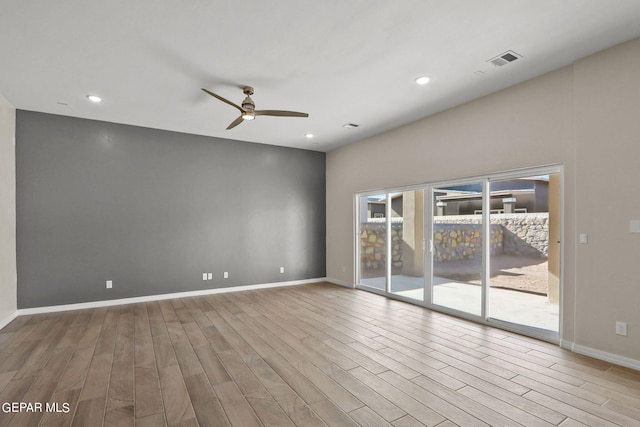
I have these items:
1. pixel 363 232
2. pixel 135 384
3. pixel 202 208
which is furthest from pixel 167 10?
pixel 363 232

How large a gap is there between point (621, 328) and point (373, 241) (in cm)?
387

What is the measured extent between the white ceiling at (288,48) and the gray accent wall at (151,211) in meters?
0.85

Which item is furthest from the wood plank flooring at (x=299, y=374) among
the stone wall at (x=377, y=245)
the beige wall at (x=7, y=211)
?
the stone wall at (x=377, y=245)

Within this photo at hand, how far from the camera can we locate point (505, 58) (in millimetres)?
3141

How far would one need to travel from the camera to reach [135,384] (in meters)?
2.60

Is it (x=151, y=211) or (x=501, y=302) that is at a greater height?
(x=151, y=211)

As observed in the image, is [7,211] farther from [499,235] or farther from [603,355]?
[603,355]

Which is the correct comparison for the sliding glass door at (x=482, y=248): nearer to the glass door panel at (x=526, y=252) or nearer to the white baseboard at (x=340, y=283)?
the glass door panel at (x=526, y=252)

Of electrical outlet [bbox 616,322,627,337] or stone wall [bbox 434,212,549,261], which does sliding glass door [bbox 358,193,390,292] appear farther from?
electrical outlet [bbox 616,322,627,337]

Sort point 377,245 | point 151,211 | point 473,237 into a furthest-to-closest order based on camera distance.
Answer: point 377,245 → point 151,211 → point 473,237

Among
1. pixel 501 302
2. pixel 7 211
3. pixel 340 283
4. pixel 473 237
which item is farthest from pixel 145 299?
pixel 501 302

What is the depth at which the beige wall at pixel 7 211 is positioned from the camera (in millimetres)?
4031

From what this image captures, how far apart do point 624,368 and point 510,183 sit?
2.17 m

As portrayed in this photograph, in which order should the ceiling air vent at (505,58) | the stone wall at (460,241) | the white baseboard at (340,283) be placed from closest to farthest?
the ceiling air vent at (505,58) → the stone wall at (460,241) → the white baseboard at (340,283)
